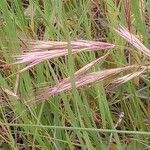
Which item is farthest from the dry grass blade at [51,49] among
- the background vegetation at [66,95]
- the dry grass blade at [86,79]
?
the background vegetation at [66,95]

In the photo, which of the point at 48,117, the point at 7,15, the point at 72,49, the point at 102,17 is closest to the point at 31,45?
the point at 72,49

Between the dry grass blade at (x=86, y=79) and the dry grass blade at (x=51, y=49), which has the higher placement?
the dry grass blade at (x=51, y=49)

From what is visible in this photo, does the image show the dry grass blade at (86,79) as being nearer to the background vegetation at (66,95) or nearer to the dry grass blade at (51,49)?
the dry grass blade at (51,49)

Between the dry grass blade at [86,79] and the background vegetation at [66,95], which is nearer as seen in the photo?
the dry grass blade at [86,79]

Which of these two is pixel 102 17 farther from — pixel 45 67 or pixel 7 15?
pixel 7 15

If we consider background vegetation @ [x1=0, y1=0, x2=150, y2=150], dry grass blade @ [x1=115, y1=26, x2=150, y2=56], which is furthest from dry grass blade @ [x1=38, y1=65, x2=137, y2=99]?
background vegetation @ [x1=0, y1=0, x2=150, y2=150]

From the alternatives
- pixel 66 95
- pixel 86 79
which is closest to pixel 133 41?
pixel 86 79

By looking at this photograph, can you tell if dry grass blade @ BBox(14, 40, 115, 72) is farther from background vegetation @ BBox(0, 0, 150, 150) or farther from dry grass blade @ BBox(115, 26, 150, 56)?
background vegetation @ BBox(0, 0, 150, 150)

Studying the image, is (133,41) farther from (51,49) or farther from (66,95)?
(66,95)

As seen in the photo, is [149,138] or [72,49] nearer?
[72,49]
